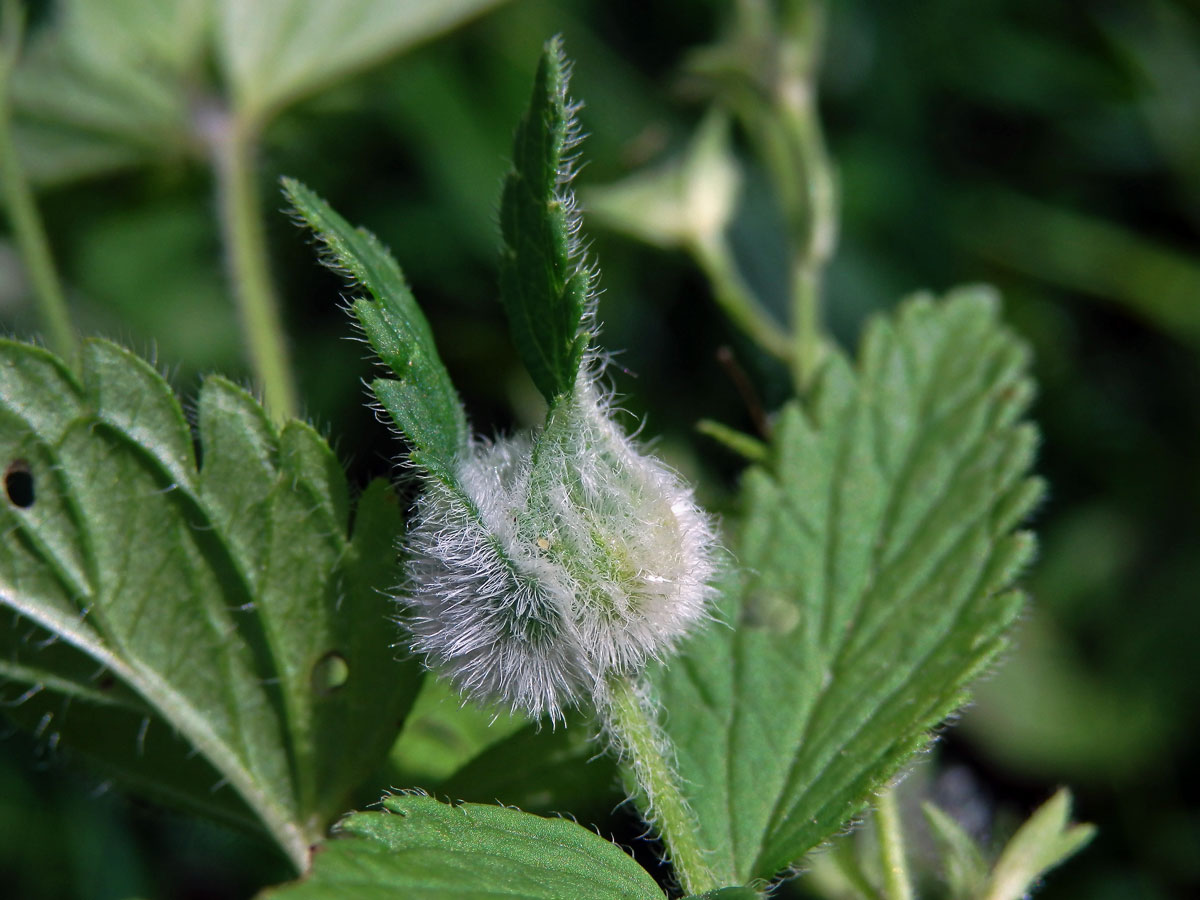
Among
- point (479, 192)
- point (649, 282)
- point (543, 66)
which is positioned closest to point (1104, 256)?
point (649, 282)

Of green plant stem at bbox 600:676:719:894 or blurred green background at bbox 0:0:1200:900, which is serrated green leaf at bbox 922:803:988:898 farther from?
blurred green background at bbox 0:0:1200:900

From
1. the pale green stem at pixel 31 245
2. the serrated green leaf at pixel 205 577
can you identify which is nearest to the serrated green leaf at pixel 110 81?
the pale green stem at pixel 31 245

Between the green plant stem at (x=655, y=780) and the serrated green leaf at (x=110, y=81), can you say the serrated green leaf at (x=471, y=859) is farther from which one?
the serrated green leaf at (x=110, y=81)

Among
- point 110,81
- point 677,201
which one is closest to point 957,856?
point 677,201

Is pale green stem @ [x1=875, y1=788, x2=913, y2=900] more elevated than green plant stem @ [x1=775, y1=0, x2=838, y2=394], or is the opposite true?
green plant stem @ [x1=775, y1=0, x2=838, y2=394]

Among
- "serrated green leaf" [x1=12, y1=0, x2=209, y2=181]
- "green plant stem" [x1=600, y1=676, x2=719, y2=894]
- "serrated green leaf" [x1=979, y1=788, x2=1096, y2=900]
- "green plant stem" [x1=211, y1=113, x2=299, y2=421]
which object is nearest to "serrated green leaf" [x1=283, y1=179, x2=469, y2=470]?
"green plant stem" [x1=600, y1=676, x2=719, y2=894]
